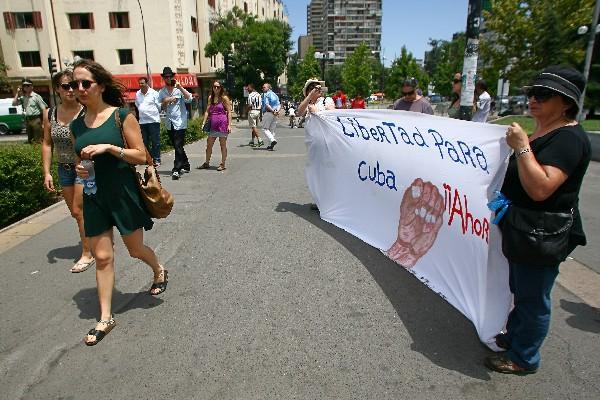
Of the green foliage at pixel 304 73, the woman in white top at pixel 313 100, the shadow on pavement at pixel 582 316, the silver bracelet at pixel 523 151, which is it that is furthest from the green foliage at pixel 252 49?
the silver bracelet at pixel 523 151

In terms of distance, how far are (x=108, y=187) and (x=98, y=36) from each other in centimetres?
3701

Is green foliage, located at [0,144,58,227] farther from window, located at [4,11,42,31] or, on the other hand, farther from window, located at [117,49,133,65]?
window, located at [4,11,42,31]

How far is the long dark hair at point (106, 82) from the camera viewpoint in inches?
115

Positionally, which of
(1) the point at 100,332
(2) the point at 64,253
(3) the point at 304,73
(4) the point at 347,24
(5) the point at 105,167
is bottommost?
(2) the point at 64,253

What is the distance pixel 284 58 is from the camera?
3709 centimetres

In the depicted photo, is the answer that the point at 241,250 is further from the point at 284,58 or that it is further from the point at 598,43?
the point at 284,58

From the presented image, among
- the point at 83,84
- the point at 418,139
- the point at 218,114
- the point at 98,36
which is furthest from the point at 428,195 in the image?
the point at 98,36

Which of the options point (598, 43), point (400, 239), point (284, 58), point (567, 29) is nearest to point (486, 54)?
point (567, 29)

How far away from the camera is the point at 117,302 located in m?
3.57

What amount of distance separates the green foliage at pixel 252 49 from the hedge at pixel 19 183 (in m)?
28.9

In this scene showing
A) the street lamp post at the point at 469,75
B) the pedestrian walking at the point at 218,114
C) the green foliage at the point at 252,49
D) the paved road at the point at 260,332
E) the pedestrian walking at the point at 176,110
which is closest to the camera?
the paved road at the point at 260,332

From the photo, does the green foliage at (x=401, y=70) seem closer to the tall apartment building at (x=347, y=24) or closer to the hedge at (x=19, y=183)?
the hedge at (x=19, y=183)

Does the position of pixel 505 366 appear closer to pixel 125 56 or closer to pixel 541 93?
pixel 541 93

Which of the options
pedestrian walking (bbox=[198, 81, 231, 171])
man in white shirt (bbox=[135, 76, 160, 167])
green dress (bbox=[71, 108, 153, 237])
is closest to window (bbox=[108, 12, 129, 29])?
man in white shirt (bbox=[135, 76, 160, 167])
